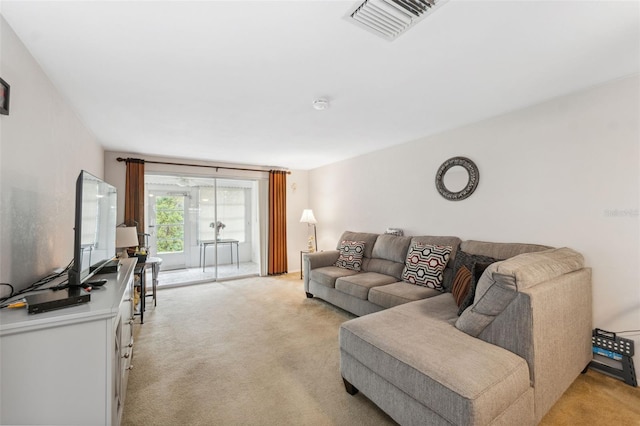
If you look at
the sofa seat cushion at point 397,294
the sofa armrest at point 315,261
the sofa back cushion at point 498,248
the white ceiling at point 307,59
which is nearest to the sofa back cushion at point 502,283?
the sofa back cushion at point 498,248

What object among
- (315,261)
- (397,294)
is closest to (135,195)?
(315,261)

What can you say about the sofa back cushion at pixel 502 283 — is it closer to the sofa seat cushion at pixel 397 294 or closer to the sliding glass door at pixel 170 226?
the sofa seat cushion at pixel 397 294

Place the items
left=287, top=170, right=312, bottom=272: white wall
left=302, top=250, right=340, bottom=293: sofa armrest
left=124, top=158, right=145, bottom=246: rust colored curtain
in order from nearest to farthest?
left=302, top=250, right=340, bottom=293: sofa armrest, left=124, top=158, right=145, bottom=246: rust colored curtain, left=287, top=170, right=312, bottom=272: white wall

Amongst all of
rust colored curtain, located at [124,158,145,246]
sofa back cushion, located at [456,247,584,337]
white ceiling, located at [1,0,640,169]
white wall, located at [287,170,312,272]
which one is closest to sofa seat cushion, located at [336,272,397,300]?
sofa back cushion, located at [456,247,584,337]

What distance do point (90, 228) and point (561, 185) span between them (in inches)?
145

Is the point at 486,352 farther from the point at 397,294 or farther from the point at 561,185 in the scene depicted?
the point at 561,185

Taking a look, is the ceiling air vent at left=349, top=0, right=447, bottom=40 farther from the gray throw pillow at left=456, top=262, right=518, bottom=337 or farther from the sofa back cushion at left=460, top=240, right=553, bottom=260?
the sofa back cushion at left=460, top=240, right=553, bottom=260

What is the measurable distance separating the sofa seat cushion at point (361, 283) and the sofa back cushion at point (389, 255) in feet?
0.42

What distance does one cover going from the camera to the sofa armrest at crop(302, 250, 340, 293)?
4180 millimetres

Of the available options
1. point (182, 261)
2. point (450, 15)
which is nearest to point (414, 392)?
point (450, 15)

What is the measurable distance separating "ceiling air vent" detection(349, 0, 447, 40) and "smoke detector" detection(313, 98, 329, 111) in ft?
3.09

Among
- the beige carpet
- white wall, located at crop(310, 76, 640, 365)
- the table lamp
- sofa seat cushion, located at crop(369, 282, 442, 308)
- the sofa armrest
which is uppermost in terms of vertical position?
white wall, located at crop(310, 76, 640, 365)

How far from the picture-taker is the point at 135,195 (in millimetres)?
4410

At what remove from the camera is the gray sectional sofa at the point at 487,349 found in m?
1.32
